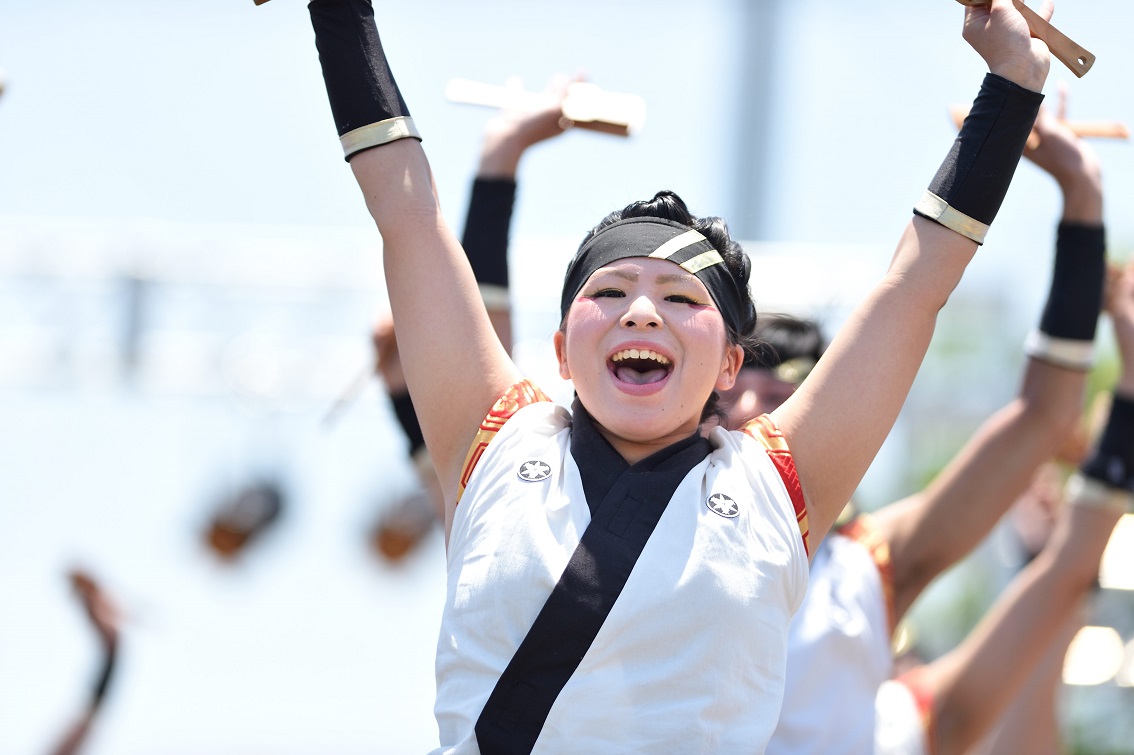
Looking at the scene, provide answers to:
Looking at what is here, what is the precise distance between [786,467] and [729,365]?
22 centimetres

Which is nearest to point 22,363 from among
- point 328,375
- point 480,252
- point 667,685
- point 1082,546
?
point 328,375

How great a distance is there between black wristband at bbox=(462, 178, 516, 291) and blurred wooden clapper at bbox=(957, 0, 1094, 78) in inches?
36.6

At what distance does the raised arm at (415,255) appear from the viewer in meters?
1.91

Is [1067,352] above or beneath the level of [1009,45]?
beneath

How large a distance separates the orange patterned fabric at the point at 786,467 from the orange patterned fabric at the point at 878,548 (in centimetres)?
85

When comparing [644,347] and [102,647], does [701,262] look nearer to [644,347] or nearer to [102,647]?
[644,347]

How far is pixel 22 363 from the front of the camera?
7.34 meters

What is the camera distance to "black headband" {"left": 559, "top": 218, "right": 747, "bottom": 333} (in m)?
1.88

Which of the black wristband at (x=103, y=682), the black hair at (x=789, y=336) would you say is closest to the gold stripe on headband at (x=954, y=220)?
the black hair at (x=789, y=336)

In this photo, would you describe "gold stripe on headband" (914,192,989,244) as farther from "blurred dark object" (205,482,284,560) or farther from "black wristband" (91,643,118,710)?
"blurred dark object" (205,482,284,560)

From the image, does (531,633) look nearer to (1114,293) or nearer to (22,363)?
(1114,293)

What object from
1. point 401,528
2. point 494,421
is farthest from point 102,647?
point 401,528

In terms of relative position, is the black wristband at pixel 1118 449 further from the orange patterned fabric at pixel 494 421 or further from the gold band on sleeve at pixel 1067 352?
the orange patterned fabric at pixel 494 421

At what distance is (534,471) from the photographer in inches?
70.9
